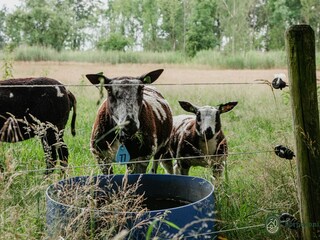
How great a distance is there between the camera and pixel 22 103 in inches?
193

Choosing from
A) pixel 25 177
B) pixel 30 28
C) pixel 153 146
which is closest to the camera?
pixel 25 177

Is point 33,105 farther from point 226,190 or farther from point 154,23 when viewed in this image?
point 154,23

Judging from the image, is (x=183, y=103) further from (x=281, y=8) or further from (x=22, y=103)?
(x=281, y=8)

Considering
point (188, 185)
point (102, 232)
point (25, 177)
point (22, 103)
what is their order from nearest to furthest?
point (102, 232) → point (188, 185) → point (25, 177) → point (22, 103)

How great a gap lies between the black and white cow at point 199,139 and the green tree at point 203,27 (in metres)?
32.5

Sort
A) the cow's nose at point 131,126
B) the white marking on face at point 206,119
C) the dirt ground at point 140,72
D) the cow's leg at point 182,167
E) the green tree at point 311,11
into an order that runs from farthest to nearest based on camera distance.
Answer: the green tree at point 311,11 < the dirt ground at point 140,72 < the cow's leg at point 182,167 < the white marking on face at point 206,119 < the cow's nose at point 131,126

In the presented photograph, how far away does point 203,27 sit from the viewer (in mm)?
39312

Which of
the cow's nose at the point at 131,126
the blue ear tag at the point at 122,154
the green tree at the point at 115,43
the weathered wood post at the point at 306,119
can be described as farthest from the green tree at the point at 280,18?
the weathered wood post at the point at 306,119

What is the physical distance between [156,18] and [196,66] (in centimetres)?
1417

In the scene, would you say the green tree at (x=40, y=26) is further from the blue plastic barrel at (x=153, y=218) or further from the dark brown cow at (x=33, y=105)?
the blue plastic barrel at (x=153, y=218)

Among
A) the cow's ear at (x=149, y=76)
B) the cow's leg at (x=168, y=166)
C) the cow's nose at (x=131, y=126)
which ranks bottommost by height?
the cow's leg at (x=168, y=166)

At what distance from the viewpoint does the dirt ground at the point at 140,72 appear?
17.3 meters

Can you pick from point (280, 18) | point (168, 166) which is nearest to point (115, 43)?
point (280, 18)

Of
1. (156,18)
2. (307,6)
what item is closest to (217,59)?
(307,6)
